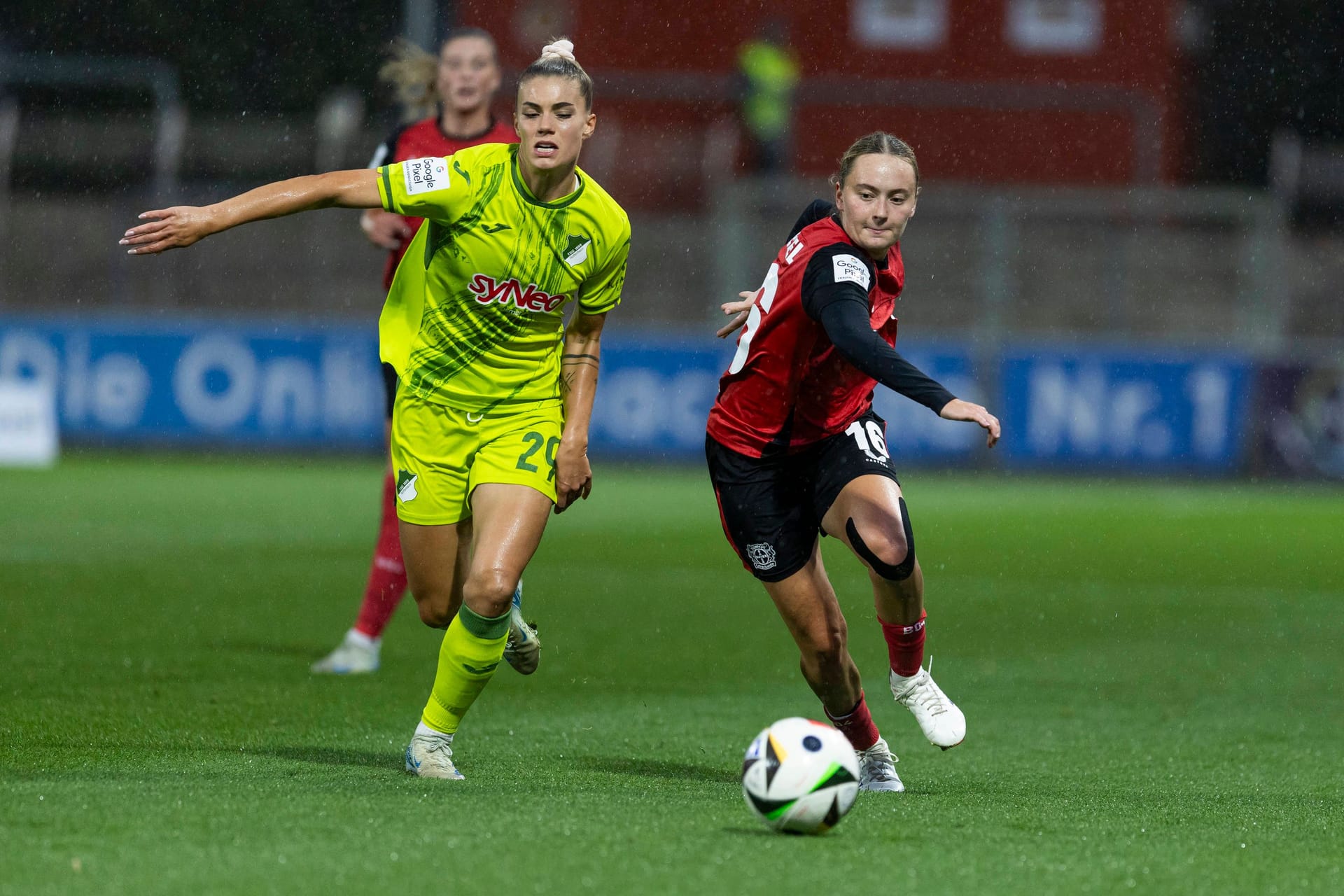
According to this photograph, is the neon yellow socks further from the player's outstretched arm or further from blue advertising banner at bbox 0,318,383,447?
blue advertising banner at bbox 0,318,383,447

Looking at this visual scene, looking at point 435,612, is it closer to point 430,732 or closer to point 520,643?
point 520,643

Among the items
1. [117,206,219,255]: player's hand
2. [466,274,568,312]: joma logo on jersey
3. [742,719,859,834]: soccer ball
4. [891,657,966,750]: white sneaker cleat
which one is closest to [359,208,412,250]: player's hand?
[466,274,568,312]: joma logo on jersey

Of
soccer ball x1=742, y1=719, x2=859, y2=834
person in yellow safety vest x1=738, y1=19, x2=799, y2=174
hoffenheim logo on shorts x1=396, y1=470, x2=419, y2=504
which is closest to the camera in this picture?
soccer ball x1=742, y1=719, x2=859, y2=834

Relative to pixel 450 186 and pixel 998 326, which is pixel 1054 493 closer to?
pixel 998 326

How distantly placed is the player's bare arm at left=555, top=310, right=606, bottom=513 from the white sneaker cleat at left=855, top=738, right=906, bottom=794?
1252 millimetres

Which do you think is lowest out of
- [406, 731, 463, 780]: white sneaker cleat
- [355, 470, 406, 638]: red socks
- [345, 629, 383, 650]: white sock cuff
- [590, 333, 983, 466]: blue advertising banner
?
[590, 333, 983, 466]: blue advertising banner

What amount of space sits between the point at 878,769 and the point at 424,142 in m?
3.82

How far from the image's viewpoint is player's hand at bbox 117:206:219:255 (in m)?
5.28

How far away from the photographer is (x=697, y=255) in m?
23.1

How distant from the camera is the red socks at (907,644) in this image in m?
5.96

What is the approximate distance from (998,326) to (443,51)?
45.1ft

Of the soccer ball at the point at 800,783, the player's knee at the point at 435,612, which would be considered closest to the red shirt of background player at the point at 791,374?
the player's knee at the point at 435,612

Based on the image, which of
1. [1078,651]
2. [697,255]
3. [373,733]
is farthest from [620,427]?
[373,733]

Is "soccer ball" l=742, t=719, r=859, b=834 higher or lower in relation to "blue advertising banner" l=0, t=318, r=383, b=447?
higher
